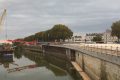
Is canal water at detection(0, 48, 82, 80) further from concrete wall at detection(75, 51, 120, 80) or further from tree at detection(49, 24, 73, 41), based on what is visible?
tree at detection(49, 24, 73, 41)

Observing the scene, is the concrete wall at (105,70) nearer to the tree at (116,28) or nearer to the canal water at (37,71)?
the canal water at (37,71)

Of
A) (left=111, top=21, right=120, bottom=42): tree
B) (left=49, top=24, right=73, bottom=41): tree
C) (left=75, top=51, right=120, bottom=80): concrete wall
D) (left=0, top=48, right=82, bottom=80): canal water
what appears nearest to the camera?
(left=75, top=51, right=120, bottom=80): concrete wall

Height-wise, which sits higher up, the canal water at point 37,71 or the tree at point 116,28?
the tree at point 116,28

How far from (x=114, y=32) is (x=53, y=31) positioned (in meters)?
66.2

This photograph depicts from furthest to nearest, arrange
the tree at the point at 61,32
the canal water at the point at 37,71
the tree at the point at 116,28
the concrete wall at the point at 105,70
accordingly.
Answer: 1. the tree at the point at 61,32
2. the tree at the point at 116,28
3. the canal water at the point at 37,71
4. the concrete wall at the point at 105,70

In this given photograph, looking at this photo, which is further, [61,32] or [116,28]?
[61,32]

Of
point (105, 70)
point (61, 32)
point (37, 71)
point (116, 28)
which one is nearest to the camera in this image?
point (105, 70)

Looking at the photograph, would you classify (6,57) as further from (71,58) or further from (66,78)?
(66,78)

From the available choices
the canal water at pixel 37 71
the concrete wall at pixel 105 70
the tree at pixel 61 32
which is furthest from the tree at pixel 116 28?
the concrete wall at pixel 105 70

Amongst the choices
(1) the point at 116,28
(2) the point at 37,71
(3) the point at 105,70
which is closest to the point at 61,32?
(1) the point at 116,28

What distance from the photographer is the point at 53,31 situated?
7559 inches

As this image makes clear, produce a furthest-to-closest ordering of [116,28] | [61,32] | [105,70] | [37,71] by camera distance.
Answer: [61,32], [116,28], [37,71], [105,70]

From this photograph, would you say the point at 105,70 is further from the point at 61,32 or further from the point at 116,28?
the point at 61,32

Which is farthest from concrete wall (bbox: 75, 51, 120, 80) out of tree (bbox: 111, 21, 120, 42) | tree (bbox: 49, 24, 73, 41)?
tree (bbox: 49, 24, 73, 41)
